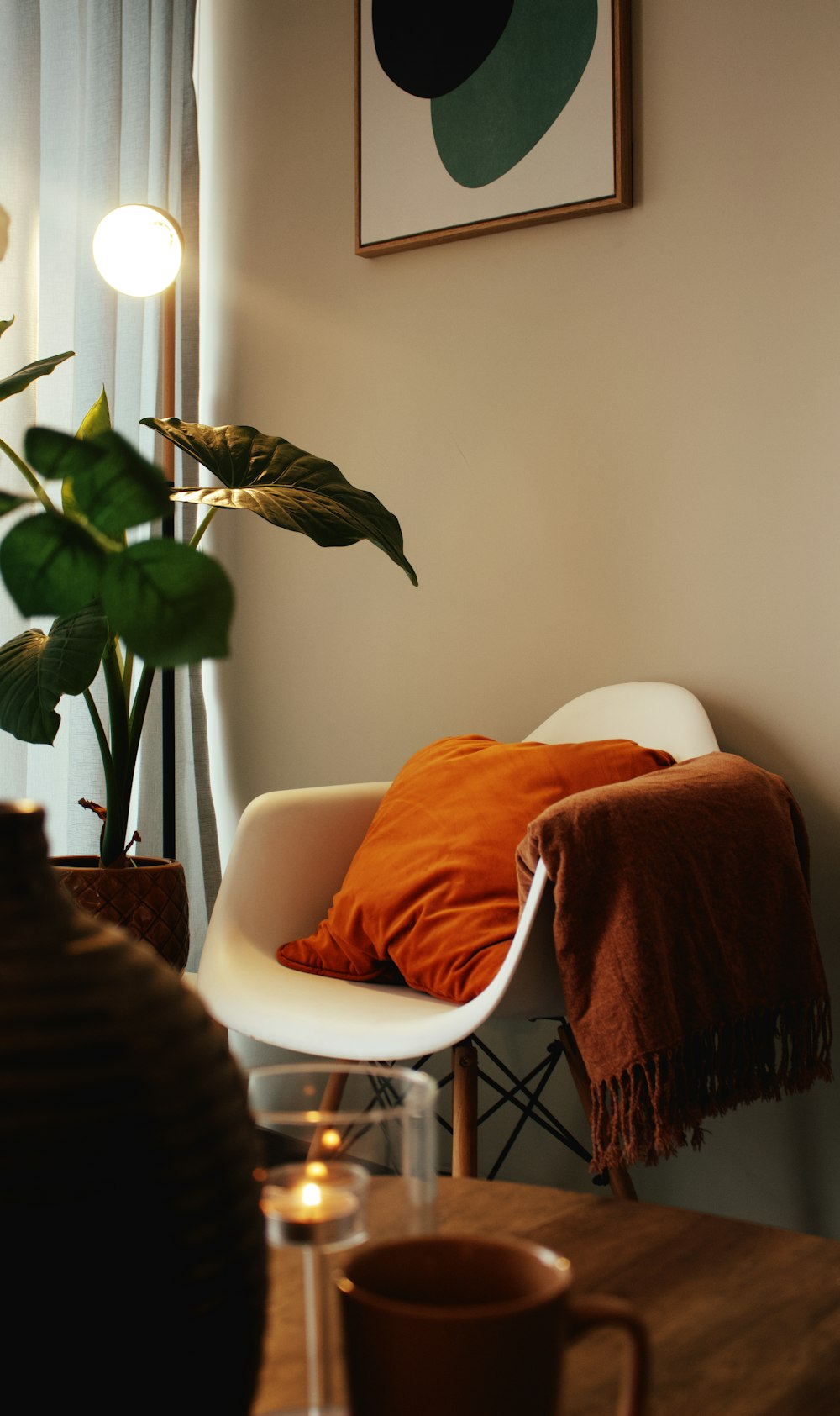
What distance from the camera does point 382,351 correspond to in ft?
7.84

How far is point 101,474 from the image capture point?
1.34ft

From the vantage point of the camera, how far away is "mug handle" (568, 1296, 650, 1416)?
0.38 metres

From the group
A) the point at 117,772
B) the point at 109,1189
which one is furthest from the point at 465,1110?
the point at 109,1189

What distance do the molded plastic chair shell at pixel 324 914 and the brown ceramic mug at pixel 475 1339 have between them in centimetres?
99

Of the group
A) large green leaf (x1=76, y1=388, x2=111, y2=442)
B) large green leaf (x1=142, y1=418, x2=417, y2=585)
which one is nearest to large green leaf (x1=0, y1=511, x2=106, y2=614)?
large green leaf (x1=142, y1=418, x2=417, y2=585)

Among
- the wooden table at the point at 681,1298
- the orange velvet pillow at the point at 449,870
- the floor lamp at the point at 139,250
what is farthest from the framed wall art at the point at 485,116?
the wooden table at the point at 681,1298

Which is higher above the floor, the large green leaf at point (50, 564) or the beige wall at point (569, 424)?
the beige wall at point (569, 424)

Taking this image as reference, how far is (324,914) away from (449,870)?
1.10 feet

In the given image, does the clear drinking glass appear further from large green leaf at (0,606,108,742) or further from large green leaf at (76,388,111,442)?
large green leaf at (76,388,111,442)

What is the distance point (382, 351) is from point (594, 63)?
61 centimetres

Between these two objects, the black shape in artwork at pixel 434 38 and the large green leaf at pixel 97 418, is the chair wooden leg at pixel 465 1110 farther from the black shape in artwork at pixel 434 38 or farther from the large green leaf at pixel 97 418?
the black shape in artwork at pixel 434 38

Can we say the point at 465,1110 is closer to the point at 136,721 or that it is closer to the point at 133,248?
the point at 136,721

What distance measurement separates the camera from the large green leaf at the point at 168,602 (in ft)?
1.29

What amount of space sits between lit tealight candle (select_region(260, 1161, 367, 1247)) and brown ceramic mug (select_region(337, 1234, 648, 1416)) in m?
0.02
